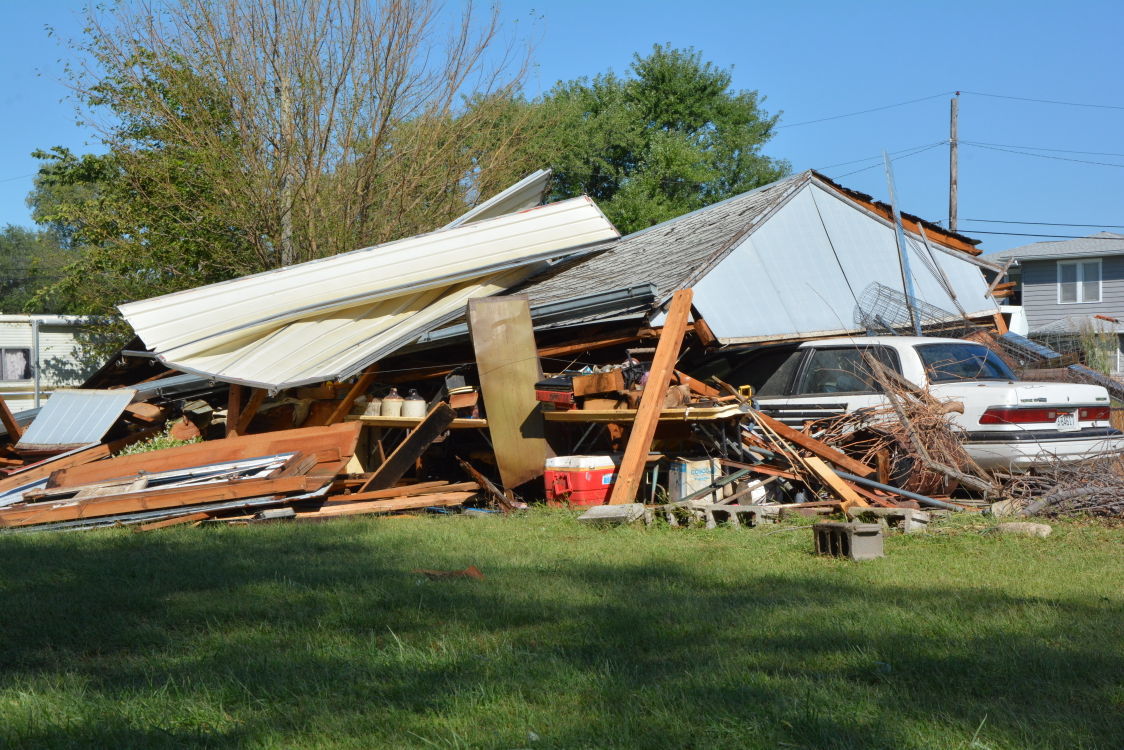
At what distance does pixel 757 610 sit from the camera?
5.27m

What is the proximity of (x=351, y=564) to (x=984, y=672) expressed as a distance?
163 inches

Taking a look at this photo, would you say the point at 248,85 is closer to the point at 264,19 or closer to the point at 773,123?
the point at 264,19

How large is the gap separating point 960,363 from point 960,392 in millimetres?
836

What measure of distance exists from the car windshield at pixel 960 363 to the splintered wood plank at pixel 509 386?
393cm

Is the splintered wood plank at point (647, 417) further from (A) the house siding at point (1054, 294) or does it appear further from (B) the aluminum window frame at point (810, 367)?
(A) the house siding at point (1054, 294)

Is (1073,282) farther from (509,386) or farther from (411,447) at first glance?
(411,447)

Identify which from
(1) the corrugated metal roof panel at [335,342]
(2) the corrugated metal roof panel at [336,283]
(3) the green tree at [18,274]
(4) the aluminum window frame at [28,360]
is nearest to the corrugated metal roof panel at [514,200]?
(2) the corrugated metal roof panel at [336,283]

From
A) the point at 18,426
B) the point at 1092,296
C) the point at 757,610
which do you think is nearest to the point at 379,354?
the point at 18,426

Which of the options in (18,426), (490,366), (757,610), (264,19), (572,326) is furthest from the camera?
(264,19)

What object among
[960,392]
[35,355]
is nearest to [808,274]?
[960,392]

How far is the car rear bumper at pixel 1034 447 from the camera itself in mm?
9117

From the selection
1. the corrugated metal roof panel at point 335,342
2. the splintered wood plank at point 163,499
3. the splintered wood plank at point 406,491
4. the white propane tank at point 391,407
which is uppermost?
the corrugated metal roof panel at point 335,342

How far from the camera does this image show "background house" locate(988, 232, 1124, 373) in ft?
113

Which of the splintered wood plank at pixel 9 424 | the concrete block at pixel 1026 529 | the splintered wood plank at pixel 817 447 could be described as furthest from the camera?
the splintered wood plank at pixel 9 424
